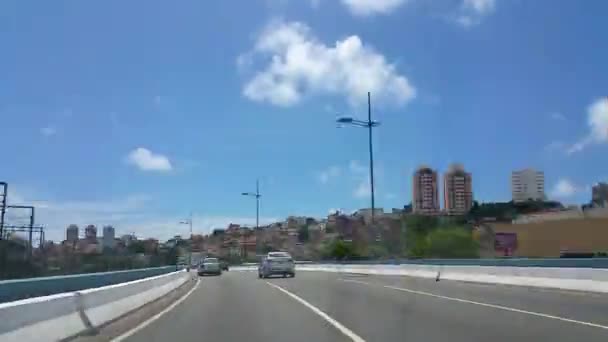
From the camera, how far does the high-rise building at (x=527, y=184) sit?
136 m

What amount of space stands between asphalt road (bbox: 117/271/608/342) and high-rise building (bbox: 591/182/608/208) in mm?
92357

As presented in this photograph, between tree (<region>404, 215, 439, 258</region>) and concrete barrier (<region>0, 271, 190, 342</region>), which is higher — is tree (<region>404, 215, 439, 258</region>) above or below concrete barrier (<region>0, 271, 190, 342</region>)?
above

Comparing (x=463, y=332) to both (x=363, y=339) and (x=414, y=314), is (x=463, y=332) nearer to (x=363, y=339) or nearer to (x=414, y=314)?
(x=363, y=339)

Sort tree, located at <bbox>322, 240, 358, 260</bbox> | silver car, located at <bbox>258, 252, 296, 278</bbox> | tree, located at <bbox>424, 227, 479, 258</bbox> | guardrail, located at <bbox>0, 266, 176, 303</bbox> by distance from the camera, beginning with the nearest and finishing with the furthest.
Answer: guardrail, located at <bbox>0, 266, 176, 303</bbox>, silver car, located at <bbox>258, 252, 296, 278</bbox>, tree, located at <bbox>424, 227, 479, 258</bbox>, tree, located at <bbox>322, 240, 358, 260</bbox>

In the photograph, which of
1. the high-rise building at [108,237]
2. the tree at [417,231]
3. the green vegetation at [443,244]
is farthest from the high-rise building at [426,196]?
the high-rise building at [108,237]

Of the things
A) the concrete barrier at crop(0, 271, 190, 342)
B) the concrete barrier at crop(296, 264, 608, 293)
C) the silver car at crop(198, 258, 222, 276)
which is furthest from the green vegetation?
the concrete barrier at crop(0, 271, 190, 342)

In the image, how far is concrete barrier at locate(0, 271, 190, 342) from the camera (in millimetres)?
10984

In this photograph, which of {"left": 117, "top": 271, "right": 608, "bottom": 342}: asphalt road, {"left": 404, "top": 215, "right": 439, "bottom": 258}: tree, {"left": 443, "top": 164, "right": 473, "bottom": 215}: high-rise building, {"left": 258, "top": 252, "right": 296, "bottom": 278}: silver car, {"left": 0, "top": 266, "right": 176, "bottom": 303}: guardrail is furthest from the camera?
{"left": 443, "top": 164, "right": 473, "bottom": 215}: high-rise building

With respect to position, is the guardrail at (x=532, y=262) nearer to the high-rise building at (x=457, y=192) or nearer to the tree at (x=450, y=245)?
the tree at (x=450, y=245)

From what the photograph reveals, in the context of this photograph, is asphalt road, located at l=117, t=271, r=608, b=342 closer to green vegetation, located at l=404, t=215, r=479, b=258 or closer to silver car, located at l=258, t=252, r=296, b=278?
silver car, located at l=258, t=252, r=296, b=278

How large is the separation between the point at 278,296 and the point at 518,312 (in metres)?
11.5

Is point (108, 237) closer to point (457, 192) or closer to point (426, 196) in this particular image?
point (426, 196)

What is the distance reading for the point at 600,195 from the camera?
118m

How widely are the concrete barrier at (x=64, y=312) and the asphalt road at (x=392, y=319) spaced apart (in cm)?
110
